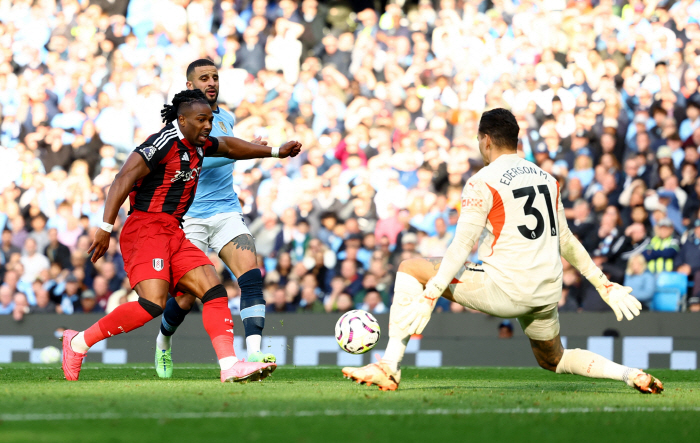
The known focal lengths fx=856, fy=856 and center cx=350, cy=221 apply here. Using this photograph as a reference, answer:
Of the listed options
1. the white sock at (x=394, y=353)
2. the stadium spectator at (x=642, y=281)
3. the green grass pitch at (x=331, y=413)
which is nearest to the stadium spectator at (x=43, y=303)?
the green grass pitch at (x=331, y=413)

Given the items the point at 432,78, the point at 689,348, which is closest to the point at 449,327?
the point at 689,348

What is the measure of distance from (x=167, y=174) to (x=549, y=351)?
2890 millimetres

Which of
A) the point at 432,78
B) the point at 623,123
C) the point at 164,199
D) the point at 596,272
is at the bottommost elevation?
the point at 596,272

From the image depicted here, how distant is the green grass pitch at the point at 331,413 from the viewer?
3.44 metres

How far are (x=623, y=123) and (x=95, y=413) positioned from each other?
9.46m

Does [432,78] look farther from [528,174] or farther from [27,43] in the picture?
[528,174]

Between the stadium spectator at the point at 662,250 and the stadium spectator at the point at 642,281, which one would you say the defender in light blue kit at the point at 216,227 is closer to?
the stadium spectator at the point at 642,281

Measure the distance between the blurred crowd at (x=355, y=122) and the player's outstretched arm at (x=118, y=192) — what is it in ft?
17.3

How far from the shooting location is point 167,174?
6.07 m

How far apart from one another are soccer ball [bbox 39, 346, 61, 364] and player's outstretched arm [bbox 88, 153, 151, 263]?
4951 mm

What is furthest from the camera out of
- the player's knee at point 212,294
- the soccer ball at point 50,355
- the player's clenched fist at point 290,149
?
the soccer ball at point 50,355

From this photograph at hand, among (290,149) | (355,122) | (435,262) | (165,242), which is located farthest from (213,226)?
(355,122)

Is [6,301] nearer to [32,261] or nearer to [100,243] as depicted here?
[32,261]

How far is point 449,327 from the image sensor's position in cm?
1038
